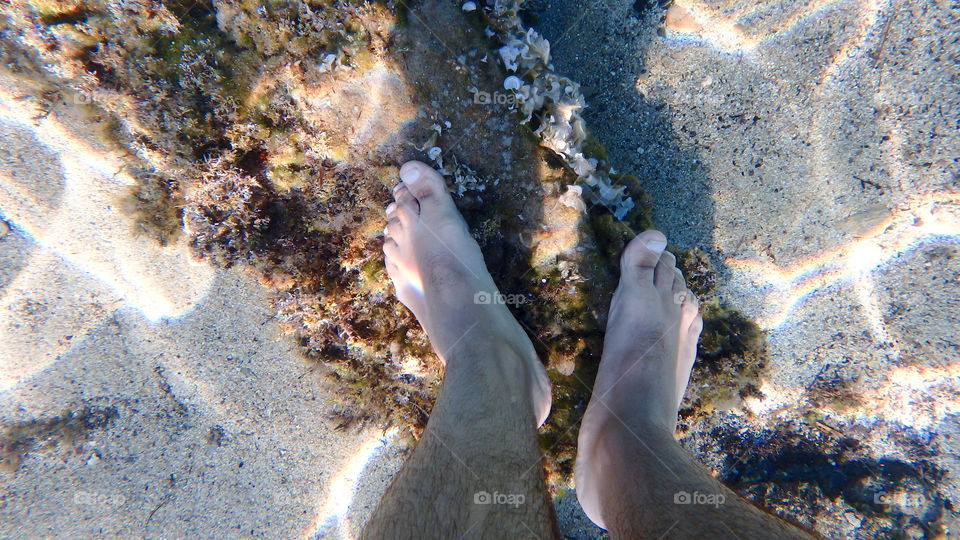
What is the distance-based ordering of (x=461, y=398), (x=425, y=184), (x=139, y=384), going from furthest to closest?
1. (x=139, y=384)
2. (x=425, y=184)
3. (x=461, y=398)

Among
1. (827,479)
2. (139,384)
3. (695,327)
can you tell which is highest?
(695,327)

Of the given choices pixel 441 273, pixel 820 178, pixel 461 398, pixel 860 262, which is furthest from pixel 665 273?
pixel 461 398

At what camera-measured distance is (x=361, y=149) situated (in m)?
2.47

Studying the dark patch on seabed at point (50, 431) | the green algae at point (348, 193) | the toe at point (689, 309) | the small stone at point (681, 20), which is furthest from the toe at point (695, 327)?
the dark patch on seabed at point (50, 431)

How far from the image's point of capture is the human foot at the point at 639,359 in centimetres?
243

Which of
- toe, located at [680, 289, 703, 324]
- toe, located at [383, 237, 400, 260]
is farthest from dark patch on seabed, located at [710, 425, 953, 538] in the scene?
toe, located at [383, 237, 400, 260]

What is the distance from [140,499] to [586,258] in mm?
4583

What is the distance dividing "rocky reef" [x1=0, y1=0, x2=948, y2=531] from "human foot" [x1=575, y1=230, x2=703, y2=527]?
0.51 feet

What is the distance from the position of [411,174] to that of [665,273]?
74.0 inches

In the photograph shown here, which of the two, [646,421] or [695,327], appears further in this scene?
[695,327]

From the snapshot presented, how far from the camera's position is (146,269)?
128 inches

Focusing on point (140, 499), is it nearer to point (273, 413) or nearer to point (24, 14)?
point (273, 413)

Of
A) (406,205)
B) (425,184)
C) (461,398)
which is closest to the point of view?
(461,398)

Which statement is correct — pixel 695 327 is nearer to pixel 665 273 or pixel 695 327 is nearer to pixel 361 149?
pixel 665 273
